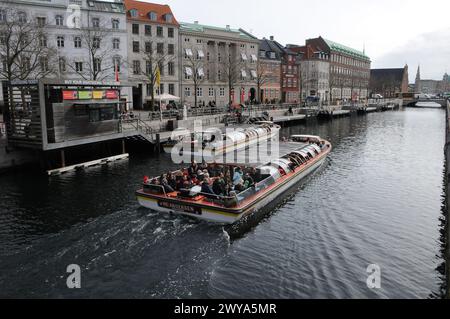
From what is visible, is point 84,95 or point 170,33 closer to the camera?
point 84,95

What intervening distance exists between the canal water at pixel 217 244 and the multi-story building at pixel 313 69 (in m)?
86.5

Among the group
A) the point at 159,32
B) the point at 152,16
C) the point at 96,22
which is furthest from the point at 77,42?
the point at 159,32

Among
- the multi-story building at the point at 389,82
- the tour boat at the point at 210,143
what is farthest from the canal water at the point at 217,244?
the multi-story building at the point at 389,82

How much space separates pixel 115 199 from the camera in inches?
879

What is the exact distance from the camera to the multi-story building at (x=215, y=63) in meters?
66.7

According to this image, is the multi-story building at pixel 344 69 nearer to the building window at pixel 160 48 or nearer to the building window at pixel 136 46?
the building window at pixel 160 48

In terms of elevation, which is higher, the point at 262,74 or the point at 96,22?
the point at 96,22

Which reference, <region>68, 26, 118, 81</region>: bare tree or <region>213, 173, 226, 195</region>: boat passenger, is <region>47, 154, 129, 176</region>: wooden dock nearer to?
<region>213, 173, 226, 195</region>: boat passenger

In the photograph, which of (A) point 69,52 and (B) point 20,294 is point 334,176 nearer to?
(B) point 20,294

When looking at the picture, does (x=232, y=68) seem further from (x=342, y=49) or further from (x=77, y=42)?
(x=342, y=49)

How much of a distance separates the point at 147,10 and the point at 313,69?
6309cm

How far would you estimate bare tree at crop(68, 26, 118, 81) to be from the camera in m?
51.5

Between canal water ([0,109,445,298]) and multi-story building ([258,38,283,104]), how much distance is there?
60.3m

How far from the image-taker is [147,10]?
62.4m
